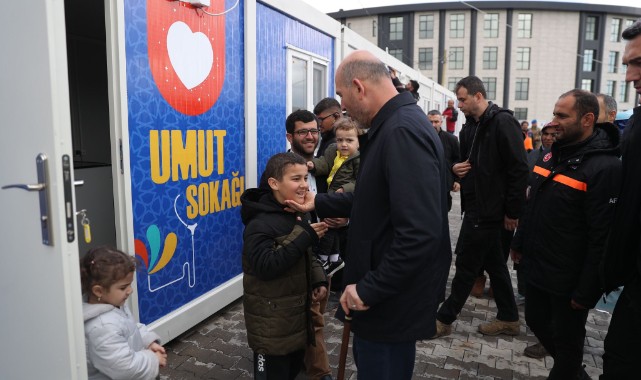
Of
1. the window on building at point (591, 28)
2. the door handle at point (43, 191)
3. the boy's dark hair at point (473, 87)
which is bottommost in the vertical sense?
the door handle at point (43, 191)

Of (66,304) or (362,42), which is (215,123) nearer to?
(66,304)

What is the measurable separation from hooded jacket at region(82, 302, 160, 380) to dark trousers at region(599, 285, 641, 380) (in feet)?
6.98

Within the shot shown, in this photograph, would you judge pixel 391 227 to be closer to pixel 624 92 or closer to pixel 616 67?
pixel 616 67

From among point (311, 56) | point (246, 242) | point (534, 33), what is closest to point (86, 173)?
point (246, 242)

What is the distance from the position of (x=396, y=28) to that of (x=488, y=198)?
142 ft

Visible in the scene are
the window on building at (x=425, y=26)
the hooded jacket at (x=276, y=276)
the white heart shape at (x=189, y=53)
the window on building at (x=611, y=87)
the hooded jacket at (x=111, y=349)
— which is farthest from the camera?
the window on building at (x=611, y=87)

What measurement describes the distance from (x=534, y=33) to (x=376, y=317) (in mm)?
46197

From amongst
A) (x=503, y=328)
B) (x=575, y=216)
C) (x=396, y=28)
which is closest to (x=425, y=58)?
(x=396, y=28)

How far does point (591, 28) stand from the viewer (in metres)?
42.1

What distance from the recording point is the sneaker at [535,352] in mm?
3602

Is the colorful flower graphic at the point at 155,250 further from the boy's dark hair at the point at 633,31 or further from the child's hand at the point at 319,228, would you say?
the boy's dark hair at the point at 633,31

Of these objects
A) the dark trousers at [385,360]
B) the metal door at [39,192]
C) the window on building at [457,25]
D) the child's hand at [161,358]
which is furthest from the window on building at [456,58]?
the metal door at [39,192]

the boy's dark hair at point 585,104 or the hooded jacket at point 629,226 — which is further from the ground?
the boy's dark hair at point 585,104

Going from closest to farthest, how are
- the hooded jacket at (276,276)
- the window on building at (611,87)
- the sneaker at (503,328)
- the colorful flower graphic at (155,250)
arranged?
the hooded jacket at (276,276) < the colorful flower graphic at (155,250) < the sneaker at (503,328) < the window on building at (611,87)
